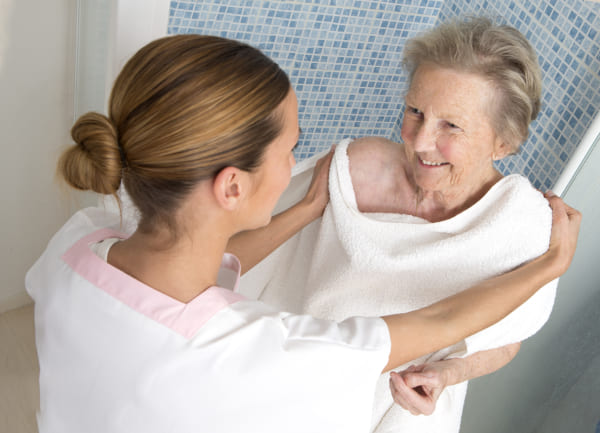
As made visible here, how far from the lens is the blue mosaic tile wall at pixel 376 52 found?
4.88ft

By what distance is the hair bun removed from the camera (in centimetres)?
95

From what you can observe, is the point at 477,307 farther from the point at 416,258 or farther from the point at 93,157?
the point at 93,157

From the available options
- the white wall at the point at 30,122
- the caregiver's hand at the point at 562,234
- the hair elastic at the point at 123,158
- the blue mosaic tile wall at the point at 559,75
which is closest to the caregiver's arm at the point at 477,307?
the caregiver's hand at the point at 562,234

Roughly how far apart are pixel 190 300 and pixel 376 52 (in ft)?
4.51

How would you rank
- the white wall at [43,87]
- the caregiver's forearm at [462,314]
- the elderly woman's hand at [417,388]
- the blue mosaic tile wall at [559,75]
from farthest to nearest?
the white wall at [43,87] → the blue mosaic tile wall at [559,75] → the elderly woman's hand at [417,388] → the caregiver's forearm at [462,314]

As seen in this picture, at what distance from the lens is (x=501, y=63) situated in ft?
4.09

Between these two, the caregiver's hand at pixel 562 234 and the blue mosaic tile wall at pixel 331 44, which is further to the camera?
the blue mosaic tile wall at pixel 331 44

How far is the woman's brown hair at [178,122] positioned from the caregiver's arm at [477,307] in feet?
1.34

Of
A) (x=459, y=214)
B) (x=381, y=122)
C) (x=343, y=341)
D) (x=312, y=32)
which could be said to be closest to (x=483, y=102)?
(x=459, y=214)

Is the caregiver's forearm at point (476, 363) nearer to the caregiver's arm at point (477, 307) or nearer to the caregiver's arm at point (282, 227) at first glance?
the caregiver's arm at point (477, 307)

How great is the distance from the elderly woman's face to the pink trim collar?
1.90ft

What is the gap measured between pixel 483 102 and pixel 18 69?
4.78 ft

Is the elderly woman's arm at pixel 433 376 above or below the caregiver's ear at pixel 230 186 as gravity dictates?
below

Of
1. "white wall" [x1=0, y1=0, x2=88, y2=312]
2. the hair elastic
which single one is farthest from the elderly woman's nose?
"white wall" [x1=0, y1=0, x2=88, y2=312]
